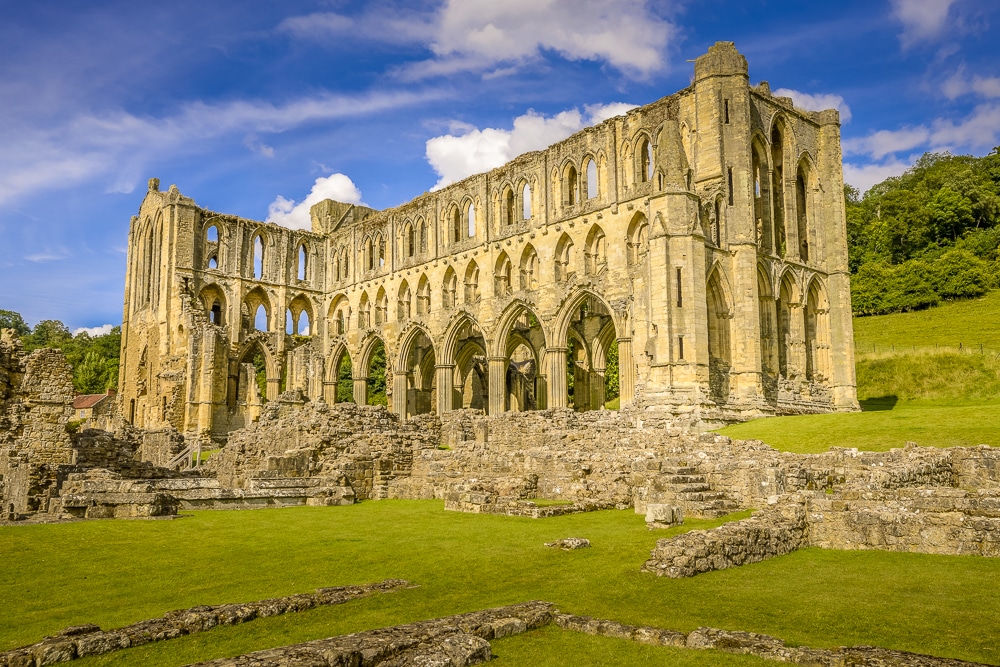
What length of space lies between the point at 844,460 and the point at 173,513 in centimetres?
1243

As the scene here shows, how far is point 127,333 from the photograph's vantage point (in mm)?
46125

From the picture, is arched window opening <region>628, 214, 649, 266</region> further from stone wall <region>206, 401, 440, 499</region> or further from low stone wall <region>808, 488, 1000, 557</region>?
low stone wall <region>808, 488, 1000, 557</region>

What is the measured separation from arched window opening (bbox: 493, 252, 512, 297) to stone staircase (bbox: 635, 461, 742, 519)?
74.6 feet

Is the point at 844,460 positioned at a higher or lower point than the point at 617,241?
lower

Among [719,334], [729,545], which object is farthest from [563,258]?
[729,545]

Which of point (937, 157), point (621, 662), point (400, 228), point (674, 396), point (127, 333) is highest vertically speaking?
point (937, 157)

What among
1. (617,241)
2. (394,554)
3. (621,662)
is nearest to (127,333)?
(617,241)

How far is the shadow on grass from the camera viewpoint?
34656mm

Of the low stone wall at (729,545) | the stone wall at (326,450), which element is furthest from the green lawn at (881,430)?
the low stone wall at (729,545)

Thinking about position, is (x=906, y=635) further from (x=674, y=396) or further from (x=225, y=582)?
(x=674, y=396)

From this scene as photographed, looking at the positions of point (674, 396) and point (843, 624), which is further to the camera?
point (674, 396)

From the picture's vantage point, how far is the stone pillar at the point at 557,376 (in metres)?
33.5

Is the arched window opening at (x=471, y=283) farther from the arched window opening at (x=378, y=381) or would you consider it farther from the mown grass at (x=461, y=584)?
the mown grass at (x=461, y=584)

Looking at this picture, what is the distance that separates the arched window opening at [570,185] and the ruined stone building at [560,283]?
97 mm
